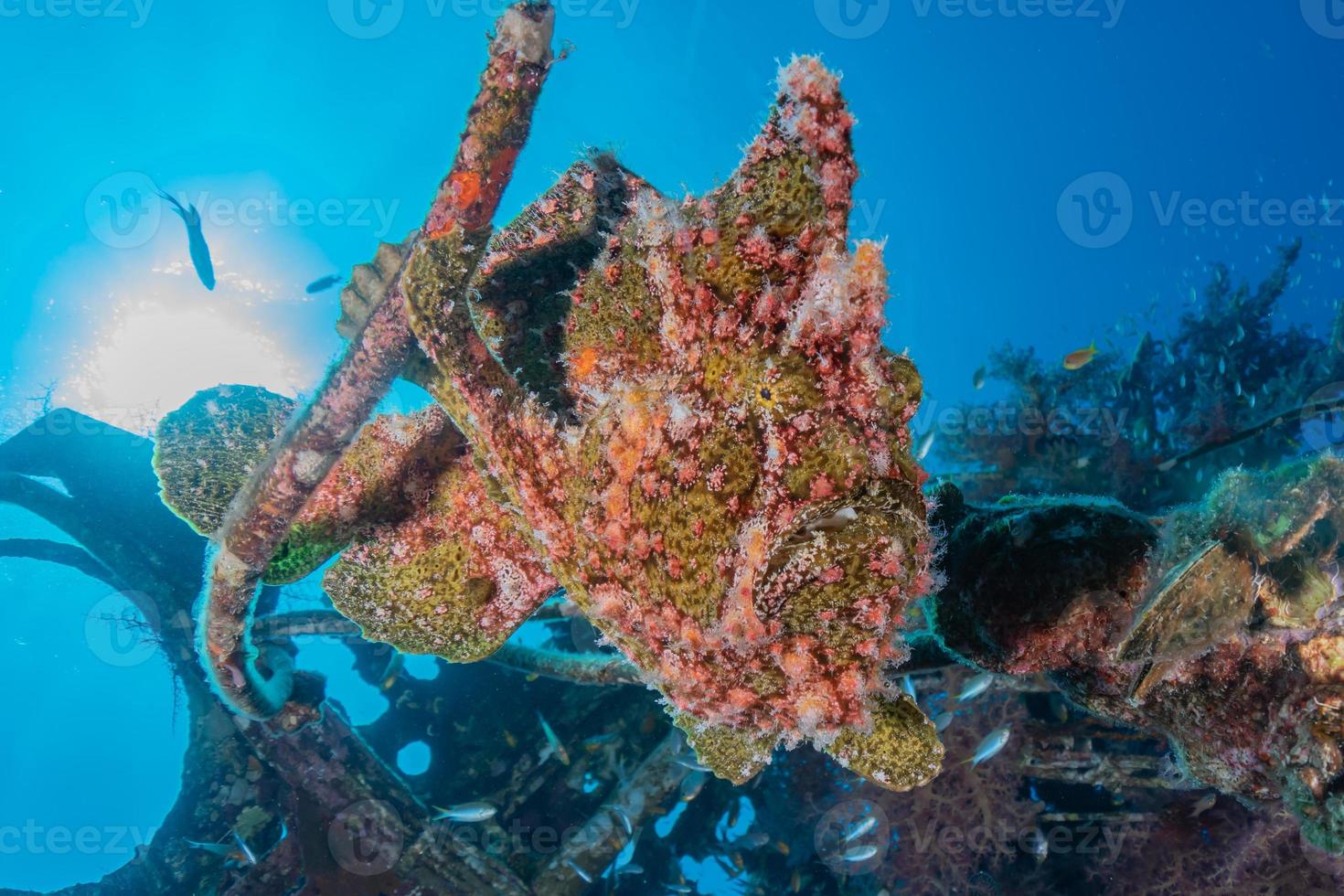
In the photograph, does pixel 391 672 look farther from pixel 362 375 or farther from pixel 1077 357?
pixel 1077 357

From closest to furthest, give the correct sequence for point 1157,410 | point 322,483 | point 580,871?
point 322,483
point 580,871
point 1157,410

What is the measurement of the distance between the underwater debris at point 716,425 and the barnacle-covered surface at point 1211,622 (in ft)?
3.97

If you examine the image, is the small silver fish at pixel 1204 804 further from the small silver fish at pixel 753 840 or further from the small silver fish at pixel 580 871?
the small silver fish at pixel 580 871

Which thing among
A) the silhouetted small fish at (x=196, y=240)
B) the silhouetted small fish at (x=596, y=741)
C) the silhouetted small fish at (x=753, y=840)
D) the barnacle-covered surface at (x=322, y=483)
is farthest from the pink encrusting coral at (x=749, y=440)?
the silhouetted small fish at (x=196, y=240)

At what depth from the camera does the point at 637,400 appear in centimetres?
177

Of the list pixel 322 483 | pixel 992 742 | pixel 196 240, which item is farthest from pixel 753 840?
pixel 196 240

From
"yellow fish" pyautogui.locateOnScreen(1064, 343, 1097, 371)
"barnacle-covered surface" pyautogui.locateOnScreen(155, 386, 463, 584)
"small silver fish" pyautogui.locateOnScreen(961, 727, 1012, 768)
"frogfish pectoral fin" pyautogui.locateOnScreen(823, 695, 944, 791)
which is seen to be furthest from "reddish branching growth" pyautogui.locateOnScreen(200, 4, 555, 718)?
"yellow fish" pyautogui.locateOnScreen(1064, 343, 1097, 371)

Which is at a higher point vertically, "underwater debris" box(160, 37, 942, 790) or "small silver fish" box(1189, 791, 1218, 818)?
"underwater debris" box(160, 37, 942, 790)

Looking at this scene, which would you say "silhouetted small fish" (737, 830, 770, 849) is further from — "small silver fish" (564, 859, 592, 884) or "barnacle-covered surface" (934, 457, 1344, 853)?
"barnacle-covered surface" (934, 457, 1344, 853)

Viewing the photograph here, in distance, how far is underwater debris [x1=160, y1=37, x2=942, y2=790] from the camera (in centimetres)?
154

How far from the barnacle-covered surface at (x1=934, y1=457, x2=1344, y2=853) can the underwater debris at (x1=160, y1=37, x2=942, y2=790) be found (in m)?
1.21

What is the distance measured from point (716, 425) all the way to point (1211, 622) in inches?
87.6

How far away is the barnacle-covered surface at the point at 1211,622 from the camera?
234 cm

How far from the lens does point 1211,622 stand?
2.42m
